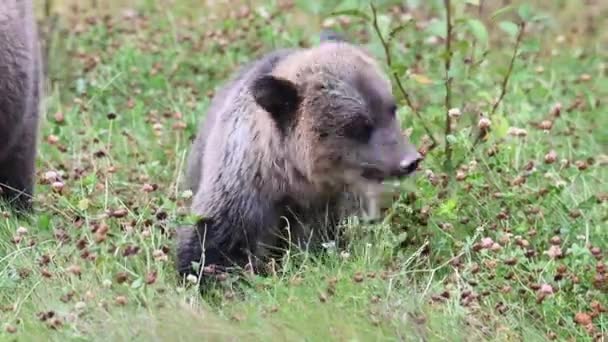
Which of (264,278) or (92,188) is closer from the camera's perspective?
(264,278)

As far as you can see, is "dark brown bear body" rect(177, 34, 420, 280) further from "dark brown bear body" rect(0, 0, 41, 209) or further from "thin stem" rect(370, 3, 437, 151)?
"dark brown bear body" rect(0, 0, 41, 209)

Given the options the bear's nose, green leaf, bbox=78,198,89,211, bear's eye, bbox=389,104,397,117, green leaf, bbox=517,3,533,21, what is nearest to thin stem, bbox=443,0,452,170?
green leaf, bbox=517,3,533,21

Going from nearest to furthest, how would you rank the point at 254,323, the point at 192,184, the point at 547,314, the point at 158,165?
1. the point at 254,323
2. the point at 547,314
3. the point at 192,184
4. the point at 158,165

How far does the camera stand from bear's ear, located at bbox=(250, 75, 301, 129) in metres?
6.24

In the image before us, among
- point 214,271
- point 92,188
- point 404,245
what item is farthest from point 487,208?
point 92,188

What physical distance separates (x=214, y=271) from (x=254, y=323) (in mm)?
870

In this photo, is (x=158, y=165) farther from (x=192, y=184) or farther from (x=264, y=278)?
(x=264, y=278)

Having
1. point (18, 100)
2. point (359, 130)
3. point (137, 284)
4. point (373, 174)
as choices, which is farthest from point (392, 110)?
point (18, 100)

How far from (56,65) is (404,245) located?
4.16 m

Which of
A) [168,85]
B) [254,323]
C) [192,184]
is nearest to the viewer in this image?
[254,323]

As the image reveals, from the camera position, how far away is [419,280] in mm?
6367

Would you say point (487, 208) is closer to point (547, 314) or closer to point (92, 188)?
point (547, 314)

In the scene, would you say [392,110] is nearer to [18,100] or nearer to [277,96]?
[277,96]

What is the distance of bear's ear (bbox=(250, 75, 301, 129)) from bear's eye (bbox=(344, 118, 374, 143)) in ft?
1.00
